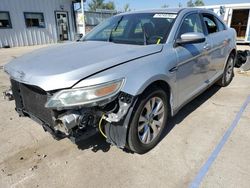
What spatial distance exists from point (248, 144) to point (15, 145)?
3207 mm

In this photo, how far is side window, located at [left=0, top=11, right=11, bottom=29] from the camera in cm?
1370

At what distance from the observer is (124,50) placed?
106 inches

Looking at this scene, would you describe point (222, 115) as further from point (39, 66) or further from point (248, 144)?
point (39, 66)

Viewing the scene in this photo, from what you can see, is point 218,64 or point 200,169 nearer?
point 200,169

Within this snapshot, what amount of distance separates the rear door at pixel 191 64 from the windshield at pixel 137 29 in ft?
0.81

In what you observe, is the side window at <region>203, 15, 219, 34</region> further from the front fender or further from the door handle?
the front fender

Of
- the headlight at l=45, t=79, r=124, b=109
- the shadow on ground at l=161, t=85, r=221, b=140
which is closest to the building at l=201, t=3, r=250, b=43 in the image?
the shadow on ground at l=161, t=85, r=221, b=140

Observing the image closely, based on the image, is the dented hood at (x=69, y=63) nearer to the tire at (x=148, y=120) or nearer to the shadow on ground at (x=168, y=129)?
the tire at (x=148, y=120)

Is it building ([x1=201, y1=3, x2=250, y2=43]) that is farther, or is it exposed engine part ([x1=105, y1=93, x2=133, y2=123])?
building ([x1=201, y1=3, x2=250, y2=43])

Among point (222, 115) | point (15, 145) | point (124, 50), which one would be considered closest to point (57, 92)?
point (124, 50)

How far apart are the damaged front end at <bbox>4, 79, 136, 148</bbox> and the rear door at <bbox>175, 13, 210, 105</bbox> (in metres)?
1.09

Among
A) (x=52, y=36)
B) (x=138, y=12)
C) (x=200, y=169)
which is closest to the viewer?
(x=200, y=169)

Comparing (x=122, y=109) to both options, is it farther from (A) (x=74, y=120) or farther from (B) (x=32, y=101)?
(B) (x=32, y=101)

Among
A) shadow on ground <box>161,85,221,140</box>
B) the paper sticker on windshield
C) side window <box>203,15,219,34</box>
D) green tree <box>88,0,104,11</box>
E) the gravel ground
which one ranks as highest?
green tree <box>88,0,104,11</box>
